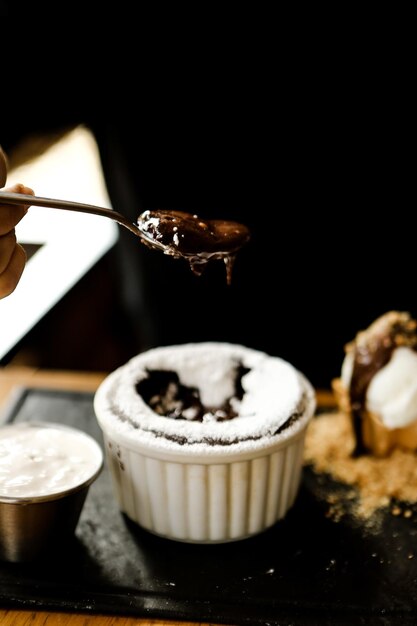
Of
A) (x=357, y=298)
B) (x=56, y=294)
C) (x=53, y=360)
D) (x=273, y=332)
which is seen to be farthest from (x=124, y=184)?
(x=53, y=360)

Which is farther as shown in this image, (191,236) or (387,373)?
(387,373)

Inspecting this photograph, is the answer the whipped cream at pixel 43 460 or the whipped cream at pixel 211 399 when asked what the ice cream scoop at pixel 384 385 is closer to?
the whipped cream at pixel 211 399

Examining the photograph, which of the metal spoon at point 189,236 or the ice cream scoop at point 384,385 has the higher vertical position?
the metal spoon at point 189,236

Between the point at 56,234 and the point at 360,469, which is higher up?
the point at 56,234

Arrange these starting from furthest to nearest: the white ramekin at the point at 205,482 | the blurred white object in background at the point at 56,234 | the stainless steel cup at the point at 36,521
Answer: the blurred white object in background at the point at 56,234, the white ramekin at the point at 205,482, the stainless steel cup at the point at 36,521

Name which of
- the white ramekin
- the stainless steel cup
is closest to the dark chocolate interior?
the white ramekin

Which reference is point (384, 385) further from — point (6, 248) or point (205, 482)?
point (6, 248)

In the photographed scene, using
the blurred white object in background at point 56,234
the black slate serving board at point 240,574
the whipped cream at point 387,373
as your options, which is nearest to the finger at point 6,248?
the black slate serving board at point 240,574

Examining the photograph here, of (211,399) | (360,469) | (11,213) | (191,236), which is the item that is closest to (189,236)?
(191,236)
